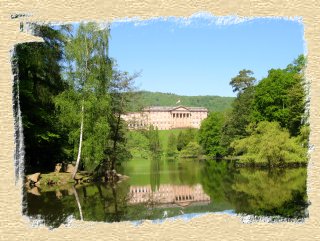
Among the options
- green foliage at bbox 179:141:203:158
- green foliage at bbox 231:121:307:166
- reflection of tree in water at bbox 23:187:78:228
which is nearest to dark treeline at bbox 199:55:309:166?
green foliage at bbox 231:121:307:166

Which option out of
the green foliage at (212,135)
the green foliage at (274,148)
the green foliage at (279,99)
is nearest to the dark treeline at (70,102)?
the green foliage at (274,148)

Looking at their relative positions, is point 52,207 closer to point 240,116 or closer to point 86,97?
point 86,97

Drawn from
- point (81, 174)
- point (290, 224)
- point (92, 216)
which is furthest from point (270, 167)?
point (290, 224)

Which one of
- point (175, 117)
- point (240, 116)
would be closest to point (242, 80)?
point (240, 116)

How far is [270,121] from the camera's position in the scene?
123 ft

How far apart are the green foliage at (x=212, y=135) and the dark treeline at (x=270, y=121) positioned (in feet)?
0.85

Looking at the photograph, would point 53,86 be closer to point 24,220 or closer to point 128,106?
point 128,106

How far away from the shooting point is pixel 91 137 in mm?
21156

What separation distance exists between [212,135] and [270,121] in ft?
70.5

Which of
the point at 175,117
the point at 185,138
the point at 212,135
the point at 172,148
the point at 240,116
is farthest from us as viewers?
the point at 175,117

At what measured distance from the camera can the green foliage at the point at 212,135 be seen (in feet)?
187

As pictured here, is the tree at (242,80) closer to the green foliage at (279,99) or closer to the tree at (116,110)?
the green foliage at (279,99)

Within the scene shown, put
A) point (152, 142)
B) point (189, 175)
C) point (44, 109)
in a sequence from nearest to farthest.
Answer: point (44, 109), point (189, 175), point (152, 142)

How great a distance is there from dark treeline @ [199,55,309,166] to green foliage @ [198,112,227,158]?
0.26 metres
